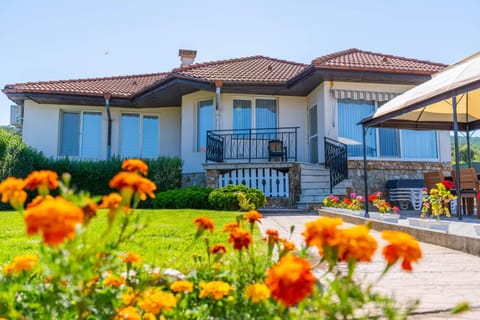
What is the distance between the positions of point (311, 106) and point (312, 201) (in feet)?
13.3

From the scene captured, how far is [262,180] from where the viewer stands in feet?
33.3

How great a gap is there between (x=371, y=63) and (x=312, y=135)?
295 cm

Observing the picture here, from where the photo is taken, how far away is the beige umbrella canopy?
503cm

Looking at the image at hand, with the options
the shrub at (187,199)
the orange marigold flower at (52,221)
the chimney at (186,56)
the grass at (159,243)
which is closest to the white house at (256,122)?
the shrub at (187,199)

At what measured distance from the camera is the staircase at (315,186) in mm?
9492

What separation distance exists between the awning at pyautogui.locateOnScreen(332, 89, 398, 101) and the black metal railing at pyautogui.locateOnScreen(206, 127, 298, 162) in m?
1.82

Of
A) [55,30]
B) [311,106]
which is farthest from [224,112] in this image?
[55,30]

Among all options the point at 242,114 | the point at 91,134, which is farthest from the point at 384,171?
the point at 91,134

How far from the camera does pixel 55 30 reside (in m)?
9.41

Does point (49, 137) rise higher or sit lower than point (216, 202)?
higher

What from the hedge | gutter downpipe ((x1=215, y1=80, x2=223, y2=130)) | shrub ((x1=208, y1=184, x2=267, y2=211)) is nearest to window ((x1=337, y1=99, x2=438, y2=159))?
gutter downpipe ((x1=215, y1=80, x2=223, y2=130))

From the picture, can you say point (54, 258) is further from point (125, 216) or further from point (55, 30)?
point (55, 30)

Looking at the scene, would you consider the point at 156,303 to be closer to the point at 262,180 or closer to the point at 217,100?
the point at 262,180

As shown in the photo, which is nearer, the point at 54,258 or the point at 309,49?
the point at 54,258
